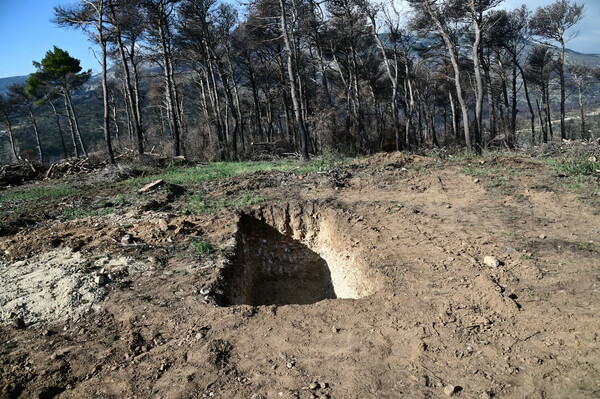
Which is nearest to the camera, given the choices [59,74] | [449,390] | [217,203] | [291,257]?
[449,390]

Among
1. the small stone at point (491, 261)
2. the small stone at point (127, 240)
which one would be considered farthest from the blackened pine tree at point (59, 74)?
the small stone at point (491, 261)

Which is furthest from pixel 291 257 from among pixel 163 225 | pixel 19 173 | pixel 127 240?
pixel 19 173

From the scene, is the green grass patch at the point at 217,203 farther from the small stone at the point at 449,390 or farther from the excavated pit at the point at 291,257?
the small stone at the point at 449,390

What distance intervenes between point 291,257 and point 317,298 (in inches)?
38.2

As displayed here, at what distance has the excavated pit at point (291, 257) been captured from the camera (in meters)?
6.36

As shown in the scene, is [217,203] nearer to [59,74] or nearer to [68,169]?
[68,169]

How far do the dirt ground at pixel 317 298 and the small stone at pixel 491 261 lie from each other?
4 centimetres

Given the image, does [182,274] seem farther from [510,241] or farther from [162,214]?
[510,241]

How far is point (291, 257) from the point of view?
7.00m

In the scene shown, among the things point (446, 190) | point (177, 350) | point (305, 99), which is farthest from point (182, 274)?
point (305, 99)

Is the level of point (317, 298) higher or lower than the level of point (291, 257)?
lower

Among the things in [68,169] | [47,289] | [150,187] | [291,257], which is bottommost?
[291,257]

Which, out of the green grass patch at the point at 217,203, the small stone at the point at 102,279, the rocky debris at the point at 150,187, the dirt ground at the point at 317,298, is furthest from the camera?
the rocky debris at the point at 150,187

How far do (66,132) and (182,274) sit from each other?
43211mm
